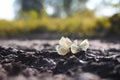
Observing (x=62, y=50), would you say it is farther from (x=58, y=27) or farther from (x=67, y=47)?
(x=58, y=27)

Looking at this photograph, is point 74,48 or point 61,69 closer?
point 61,69

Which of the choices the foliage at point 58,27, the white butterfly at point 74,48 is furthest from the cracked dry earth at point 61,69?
the foliage at point 58,27

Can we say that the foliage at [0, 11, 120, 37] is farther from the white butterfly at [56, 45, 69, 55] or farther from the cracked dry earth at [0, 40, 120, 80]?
the cracked dry earth at [0, 40, 120, 80]

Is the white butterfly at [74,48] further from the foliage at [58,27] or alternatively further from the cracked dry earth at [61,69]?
the foliage at [58,27]

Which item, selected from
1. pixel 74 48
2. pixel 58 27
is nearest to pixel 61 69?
pixel 74 48

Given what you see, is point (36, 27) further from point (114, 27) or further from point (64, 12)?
point (64, 12)

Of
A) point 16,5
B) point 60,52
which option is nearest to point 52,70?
point 60,52

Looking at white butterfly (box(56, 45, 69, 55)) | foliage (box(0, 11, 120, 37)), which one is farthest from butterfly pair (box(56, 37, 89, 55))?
foliage (box(0, 11, 120, 37))

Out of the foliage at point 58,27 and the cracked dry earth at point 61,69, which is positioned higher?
the foliage at point 58,27

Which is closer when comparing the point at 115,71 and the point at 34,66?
the point at 115,71

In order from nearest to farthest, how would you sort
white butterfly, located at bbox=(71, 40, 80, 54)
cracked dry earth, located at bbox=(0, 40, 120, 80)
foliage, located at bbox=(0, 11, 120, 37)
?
1. cracked dry earth, located at bbox=(0, 40, 120, 80)
2. white butterfly, located at bbox=(71, 40, 80, 54)
3. foliage, located at bbox=(0, 11, 120, 37)

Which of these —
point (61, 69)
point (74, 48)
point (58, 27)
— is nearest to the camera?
point (61, 69)
